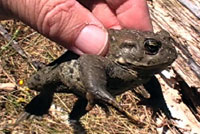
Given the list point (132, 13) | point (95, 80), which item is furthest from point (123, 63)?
point (132, 13)

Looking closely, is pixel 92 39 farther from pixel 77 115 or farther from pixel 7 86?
pixel 7 86

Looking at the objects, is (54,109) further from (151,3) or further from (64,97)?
(151,3)

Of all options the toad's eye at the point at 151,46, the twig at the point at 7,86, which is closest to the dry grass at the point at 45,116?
the twig at the point at 7,86

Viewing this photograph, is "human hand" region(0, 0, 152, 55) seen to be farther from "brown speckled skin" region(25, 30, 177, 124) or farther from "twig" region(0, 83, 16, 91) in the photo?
"twig" region(0, 83, 16, 91)

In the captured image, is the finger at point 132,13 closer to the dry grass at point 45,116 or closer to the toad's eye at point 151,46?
the toad's eye at point 151,46

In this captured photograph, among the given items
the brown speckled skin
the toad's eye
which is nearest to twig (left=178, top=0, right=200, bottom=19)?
the brown speckled skin

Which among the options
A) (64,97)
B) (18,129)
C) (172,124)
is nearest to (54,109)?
(64,97)
